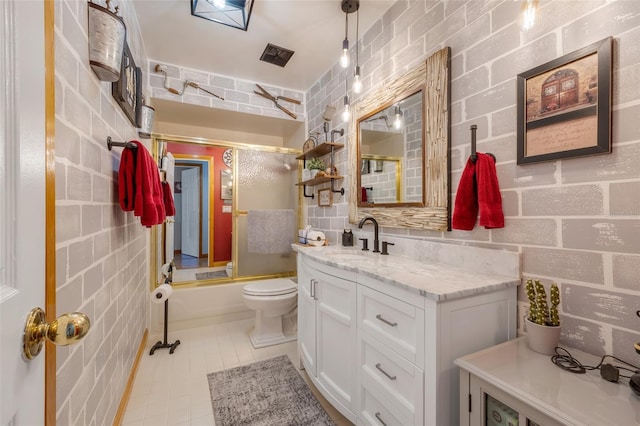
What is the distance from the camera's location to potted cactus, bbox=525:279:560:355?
0.97 m

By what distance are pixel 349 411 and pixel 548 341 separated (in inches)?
36.8

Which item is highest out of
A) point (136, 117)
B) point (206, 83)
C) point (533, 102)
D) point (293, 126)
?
point (206, 83)

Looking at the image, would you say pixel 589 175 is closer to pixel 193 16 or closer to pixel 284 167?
pixel 193 16

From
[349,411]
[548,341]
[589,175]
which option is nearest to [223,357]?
[349,411]

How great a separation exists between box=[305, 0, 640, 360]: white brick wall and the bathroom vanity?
0.15m

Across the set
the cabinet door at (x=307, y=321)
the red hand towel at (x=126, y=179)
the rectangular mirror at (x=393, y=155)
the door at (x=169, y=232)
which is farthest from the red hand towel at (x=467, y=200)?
the door at (x=169, y=232)

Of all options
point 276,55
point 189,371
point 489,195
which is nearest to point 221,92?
point 276,55

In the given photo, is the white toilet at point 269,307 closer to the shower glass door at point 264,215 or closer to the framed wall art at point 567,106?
the shower glass door at point 264,215

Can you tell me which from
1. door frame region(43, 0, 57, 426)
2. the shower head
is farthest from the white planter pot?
the shower head

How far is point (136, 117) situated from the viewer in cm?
188

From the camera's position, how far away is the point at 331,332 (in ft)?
5.03

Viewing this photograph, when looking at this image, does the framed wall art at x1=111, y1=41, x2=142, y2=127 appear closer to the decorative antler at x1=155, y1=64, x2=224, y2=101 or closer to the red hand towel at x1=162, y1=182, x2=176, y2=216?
the red hand towel at x1=162, y1=182, x2=176, y2=216

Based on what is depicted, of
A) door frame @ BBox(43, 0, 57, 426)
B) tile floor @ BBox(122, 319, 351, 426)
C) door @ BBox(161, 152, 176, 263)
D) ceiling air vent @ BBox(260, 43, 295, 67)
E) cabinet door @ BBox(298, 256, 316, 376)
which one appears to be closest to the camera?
door frame @ BBox(43, 0, 57, 426)

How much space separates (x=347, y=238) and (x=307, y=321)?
0.70 meters
